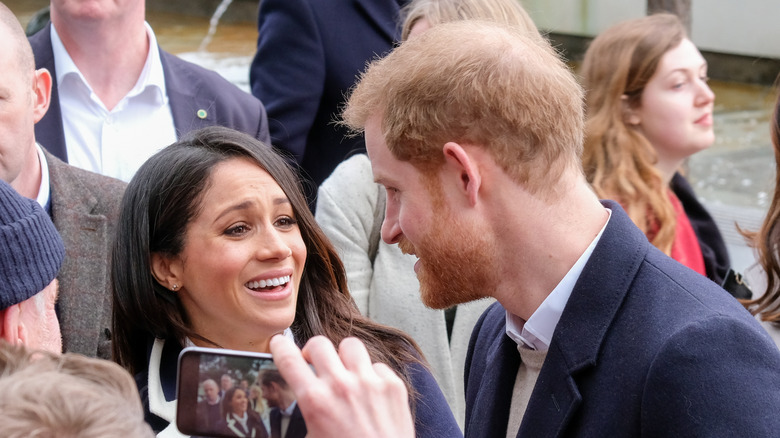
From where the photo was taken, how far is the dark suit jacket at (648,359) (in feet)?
5.72

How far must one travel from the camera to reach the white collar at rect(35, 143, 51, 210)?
3.00 m

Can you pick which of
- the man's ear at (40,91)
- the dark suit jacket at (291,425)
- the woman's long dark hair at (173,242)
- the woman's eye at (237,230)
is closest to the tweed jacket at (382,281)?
the woman's long dark hair at (173,242)

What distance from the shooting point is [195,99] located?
3.83 metres

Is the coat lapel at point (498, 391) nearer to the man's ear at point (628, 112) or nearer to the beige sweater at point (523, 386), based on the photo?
the beige sweater at point (523, 386)

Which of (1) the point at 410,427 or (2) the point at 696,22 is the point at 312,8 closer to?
(1) the point at 410,427

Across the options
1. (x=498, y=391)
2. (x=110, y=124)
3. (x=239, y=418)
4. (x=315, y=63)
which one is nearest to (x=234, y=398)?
(x=239, y=418)

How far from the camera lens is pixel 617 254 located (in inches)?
79.0

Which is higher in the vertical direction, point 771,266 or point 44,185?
point 44,185

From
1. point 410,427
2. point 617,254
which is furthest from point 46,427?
point 617,254

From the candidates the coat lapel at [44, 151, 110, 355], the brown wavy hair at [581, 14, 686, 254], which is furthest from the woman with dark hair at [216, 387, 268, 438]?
the brown wavy hair at [581, 14, 686, 254]

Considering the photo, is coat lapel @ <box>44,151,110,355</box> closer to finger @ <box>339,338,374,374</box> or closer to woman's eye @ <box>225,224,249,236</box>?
woman's eye @ <box>225,224,249,236</box>

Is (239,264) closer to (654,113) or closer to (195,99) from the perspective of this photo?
(195,99)

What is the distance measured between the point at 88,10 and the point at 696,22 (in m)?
11.3

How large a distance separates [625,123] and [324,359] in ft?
10.4
